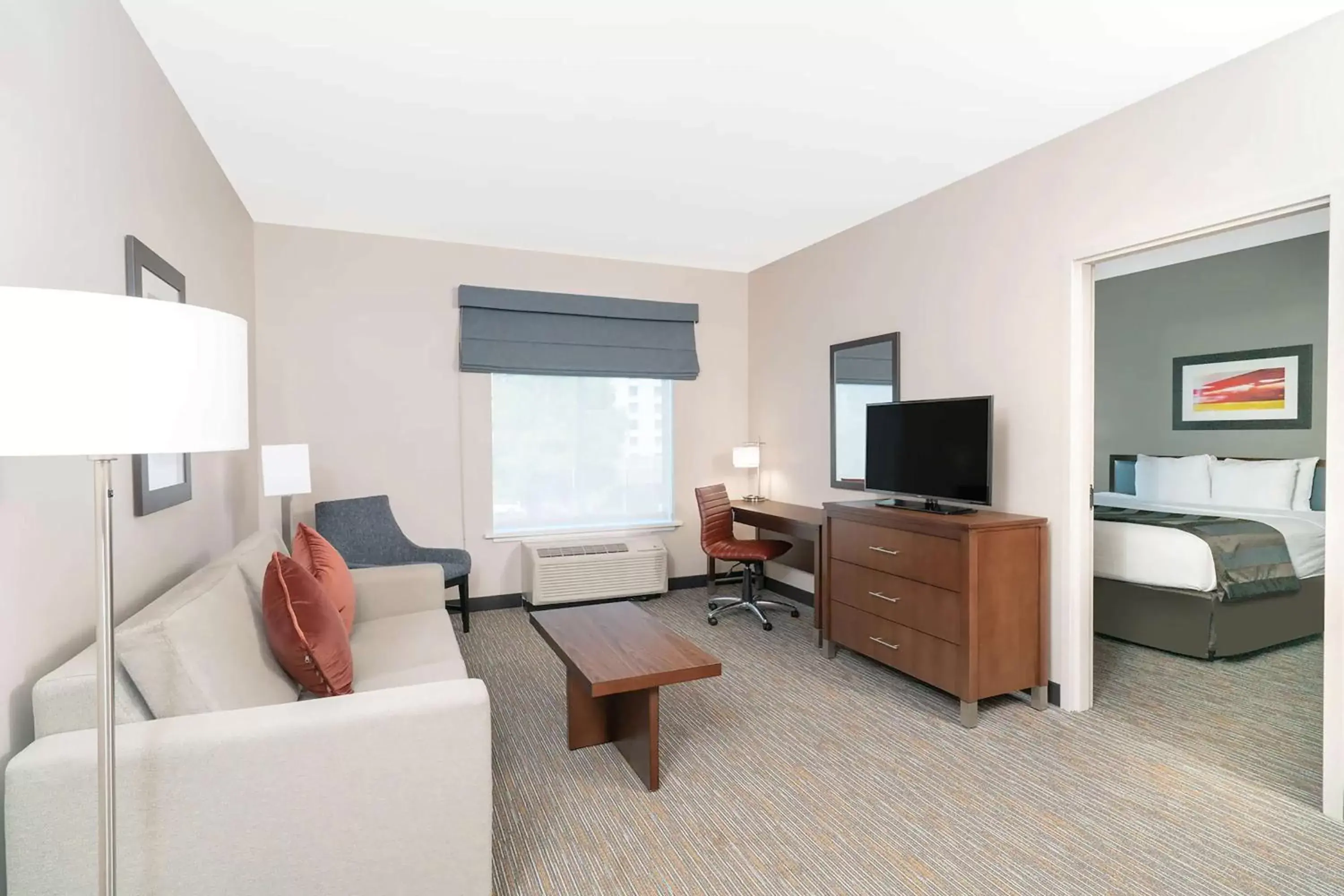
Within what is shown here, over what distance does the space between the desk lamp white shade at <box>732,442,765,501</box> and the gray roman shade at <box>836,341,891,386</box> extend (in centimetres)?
98

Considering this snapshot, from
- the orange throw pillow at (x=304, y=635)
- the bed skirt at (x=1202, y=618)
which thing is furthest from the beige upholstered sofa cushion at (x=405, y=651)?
the bed skirt at (x=1202, y=618)

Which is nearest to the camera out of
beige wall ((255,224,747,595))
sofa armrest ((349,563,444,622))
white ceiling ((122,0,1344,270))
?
white ceiling ((122,0,1344,270))

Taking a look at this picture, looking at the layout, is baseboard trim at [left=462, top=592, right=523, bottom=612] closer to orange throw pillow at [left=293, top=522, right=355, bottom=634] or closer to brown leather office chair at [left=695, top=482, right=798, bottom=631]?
brown leather office chair at [left=695, top=482, right=798, bottom=631]

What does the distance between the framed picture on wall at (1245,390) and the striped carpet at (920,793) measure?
7.61 feet

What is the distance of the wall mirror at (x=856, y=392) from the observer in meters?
4.17

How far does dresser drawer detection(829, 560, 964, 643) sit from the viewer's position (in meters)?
3.07

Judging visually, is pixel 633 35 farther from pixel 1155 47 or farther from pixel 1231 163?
pixel 1231 163

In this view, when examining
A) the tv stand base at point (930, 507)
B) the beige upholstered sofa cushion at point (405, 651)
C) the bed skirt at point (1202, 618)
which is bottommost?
the bed skirt at point (1202, 618)

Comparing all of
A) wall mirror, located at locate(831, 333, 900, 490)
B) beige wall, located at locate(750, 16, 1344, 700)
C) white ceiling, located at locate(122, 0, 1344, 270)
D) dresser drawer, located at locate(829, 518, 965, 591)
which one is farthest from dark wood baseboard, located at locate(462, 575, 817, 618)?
white ceiling, located at locate(122, 0, 1344, 270)

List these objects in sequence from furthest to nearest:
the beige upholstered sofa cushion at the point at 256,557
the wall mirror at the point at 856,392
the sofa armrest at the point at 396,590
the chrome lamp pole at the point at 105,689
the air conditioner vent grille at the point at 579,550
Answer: the air conditioner vent grille at the point at 579,550 → the wall mirror at the point at 856,392 → the sofa armrest at the point at 396,590 → the beige upholstered sofa cushion at the point at 256,557 → the chrome lamp pole at the point at 105,689

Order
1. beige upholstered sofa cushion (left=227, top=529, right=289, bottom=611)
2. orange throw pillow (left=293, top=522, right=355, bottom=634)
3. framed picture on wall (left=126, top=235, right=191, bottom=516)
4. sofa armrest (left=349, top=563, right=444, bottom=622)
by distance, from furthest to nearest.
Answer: sofa armrest (left=349, top=563, right=444, bottom=622), orange throw pillow (left=293, top=522, right=355, bottom=634), beige upholstered sofa cushion (left=227, top=529, right=289, bottom=611), framed picture on wall (left=126, top=235, right=191, bottom=516)

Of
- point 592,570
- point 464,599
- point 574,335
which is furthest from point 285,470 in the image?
point 574,335

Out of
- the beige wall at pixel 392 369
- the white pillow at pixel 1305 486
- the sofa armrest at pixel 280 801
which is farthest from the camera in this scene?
the white pillow at pixel 1305 486

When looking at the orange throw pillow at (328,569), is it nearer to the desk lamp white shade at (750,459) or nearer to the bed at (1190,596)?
the desk lamp white shade at (750,459)
